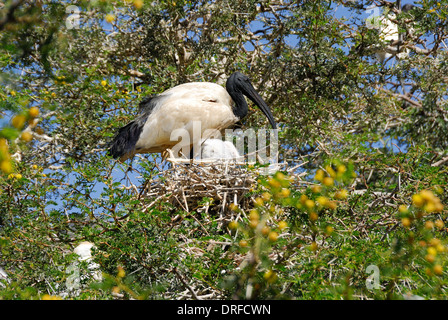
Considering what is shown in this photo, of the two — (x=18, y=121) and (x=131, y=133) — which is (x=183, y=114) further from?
(x=18, y=121)

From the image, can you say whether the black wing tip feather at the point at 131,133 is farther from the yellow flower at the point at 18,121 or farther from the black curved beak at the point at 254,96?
the yellow flower at the point at 18,121

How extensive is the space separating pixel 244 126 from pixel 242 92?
1.84 ft

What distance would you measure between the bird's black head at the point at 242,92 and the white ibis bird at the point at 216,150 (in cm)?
71

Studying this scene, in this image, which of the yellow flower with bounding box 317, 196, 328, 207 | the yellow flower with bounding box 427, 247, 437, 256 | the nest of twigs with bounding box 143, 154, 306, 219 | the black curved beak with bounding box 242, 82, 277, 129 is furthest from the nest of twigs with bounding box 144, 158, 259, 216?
the yellow flower with bounding box 427, 247, 437, 256

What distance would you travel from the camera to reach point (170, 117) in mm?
5449

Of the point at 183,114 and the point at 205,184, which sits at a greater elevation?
the point at 183,114

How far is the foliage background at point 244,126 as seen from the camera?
2248 mm

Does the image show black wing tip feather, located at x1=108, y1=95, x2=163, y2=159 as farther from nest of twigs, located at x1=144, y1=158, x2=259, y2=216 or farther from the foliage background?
nest of twigs, located at x1=144, y1=158, x2=259, y2=216

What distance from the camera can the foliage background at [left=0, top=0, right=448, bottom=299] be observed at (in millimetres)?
2248

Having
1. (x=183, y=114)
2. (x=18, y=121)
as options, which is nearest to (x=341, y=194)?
(x=18, y=121)

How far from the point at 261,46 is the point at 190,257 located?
3.67 meters

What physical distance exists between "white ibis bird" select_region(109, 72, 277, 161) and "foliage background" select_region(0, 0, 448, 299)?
8.3 inches

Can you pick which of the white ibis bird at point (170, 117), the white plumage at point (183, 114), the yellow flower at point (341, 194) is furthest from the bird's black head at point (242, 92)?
the yellow flower at point (341, 194)
